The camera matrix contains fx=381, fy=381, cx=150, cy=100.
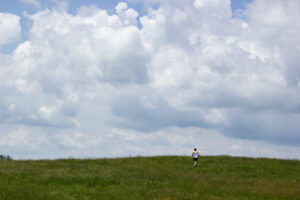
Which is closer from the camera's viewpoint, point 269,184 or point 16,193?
point 16,193

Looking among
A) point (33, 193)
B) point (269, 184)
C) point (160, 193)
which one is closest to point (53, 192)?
point (33, 193)

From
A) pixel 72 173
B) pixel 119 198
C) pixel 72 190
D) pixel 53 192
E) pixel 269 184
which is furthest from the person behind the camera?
pixel 72 173

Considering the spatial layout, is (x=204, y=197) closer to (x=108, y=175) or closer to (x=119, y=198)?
(x=119, y=198)

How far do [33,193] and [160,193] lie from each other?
7.25 m

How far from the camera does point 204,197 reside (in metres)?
21.6

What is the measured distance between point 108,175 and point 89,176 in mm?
1590

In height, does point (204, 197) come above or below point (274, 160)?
below

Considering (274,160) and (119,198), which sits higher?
(274,160)

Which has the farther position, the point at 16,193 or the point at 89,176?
the point at 89,176

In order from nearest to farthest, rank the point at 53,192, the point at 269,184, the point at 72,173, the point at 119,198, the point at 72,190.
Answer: the point at 119,198 → the point at 53,192 → the point at 72,190 → the point at 269,184 → the point at 72,173

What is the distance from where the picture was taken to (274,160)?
45.0 metres

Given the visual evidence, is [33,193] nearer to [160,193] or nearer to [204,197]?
[160,193]

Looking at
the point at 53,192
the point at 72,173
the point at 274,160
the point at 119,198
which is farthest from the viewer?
the point at 274,160

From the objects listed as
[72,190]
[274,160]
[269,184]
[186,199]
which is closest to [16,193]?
[72,190]
